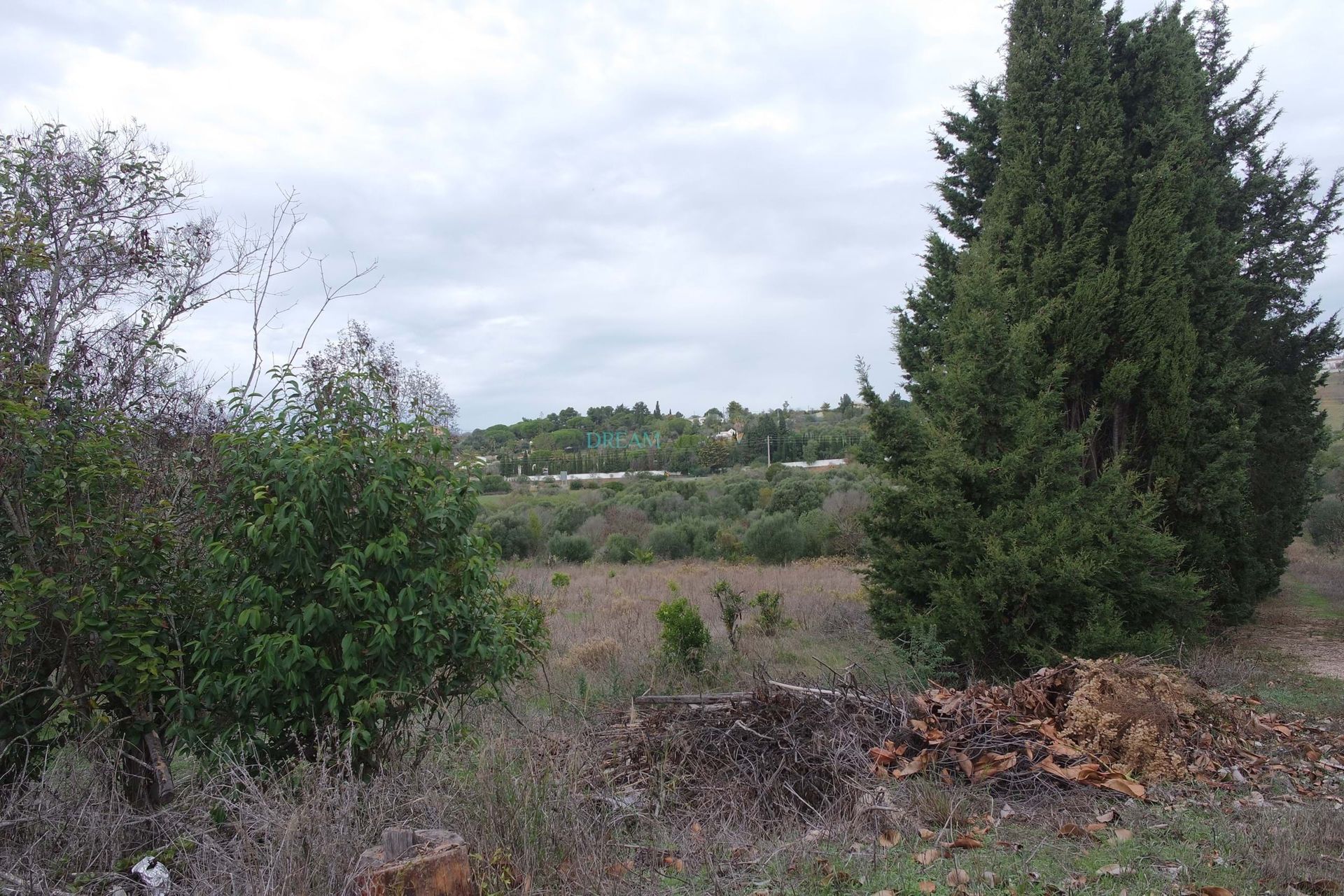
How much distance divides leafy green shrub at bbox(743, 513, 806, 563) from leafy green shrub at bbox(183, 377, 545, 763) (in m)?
20.7

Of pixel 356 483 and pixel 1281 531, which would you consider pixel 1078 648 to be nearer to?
pixel 356 483

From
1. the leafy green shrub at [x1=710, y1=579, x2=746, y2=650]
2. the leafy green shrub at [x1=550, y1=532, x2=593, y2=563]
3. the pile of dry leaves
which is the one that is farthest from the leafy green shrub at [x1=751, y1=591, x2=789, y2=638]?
the leafy green shrub at [x1=550, y1=532, x2=593, y2=563]

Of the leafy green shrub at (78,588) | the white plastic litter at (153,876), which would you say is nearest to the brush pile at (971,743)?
the white plastic litter at (153,876)

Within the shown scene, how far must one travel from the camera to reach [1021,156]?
10.8 m

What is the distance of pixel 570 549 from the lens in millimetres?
28562

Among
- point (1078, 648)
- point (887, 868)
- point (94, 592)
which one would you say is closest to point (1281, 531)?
point (1078, 648)

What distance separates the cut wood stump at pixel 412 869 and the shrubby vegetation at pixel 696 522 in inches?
695

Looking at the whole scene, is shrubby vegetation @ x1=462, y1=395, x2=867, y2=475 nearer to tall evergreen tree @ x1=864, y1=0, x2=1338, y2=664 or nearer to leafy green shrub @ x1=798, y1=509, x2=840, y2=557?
leafy green shrub @ x1=798, y1=509, x2=840, y2=557

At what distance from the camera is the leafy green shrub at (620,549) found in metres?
28.1

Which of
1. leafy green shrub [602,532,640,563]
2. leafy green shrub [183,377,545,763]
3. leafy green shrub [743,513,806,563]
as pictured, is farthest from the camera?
leafy green shrub [602,532,640,563]

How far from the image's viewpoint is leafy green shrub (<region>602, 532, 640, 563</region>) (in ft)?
92.2

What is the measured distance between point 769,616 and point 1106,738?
7.45 meters

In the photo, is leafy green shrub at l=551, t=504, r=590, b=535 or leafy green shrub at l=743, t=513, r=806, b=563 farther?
leafy green shrub at l=551, t=504, r=590, b=535

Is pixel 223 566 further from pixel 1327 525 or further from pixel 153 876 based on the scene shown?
pixel 1327 525
